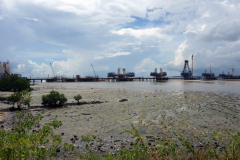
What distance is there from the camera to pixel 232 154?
5.06 metres

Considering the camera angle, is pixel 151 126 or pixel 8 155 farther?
pixel 151 126

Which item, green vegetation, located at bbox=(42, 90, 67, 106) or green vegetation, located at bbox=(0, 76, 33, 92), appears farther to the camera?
green vegetation, located at bbox=(0, 76, 33, 92)

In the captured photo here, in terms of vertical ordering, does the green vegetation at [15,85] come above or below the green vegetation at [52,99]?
above

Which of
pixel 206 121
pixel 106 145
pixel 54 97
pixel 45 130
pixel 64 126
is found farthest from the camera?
pixel 54 97

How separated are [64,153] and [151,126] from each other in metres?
5.85

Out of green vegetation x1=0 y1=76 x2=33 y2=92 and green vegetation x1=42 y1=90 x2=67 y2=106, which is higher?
green vegetation x1=0 y1=76 x2=33 y2=92

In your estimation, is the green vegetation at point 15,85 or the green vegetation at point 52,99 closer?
the green vegetation at point 52,99

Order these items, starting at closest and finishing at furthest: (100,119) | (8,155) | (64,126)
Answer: (8,155) → (64,126) → (100,119)

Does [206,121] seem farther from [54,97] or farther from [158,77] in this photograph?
[158,77]

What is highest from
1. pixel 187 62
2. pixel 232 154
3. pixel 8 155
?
pixel 187 62

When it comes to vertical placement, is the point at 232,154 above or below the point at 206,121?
above

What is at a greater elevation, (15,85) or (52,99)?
(15,85)

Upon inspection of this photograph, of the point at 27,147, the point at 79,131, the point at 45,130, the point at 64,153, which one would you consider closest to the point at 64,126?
the point at 79,131

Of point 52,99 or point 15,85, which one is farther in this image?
point 15,85
